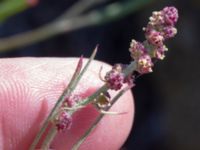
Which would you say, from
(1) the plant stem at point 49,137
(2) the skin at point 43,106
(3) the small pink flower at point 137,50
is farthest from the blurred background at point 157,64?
(3) the small pink flower at point 137,50

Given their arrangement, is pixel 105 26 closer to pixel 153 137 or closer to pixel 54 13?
pixel 54 13

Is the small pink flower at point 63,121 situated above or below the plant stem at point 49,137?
above

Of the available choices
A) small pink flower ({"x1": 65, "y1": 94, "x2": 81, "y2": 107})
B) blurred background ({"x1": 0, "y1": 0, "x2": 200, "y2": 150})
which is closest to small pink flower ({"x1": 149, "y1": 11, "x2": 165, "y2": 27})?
small pink flower ({"x1": 65, "y1": 94, "x2": 81, "y2": 107})

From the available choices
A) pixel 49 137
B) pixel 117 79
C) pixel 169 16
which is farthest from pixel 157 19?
pixel 49 137

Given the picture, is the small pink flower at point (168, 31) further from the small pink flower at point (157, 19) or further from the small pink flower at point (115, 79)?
the small pink flower at point (115, 79)

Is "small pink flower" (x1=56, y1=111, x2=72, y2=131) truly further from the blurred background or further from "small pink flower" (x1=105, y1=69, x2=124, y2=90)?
the blurred background

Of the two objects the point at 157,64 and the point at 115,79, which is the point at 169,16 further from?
the point at 157,64

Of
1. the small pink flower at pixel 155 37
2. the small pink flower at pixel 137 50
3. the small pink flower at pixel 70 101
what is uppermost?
the small pink flower at pixel 155 37

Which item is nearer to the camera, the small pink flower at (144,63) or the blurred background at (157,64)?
the small pink flower at (144,63)
